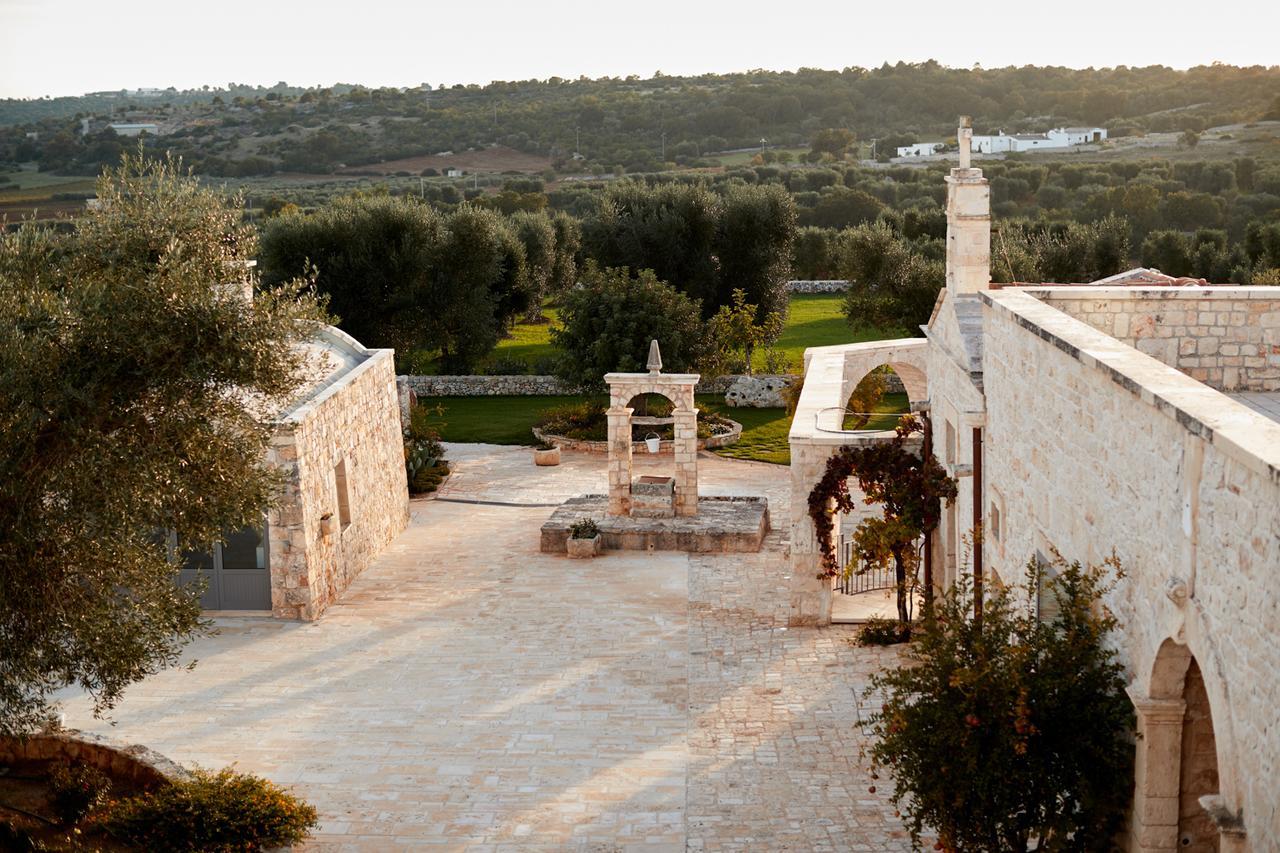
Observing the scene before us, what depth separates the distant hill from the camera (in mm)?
76750

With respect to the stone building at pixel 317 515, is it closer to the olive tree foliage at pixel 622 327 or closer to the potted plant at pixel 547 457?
the potted plant at pixel 547 457

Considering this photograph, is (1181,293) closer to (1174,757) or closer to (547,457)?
(1174,757)

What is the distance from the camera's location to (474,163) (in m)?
79.5

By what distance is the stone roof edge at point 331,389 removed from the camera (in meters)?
17.3

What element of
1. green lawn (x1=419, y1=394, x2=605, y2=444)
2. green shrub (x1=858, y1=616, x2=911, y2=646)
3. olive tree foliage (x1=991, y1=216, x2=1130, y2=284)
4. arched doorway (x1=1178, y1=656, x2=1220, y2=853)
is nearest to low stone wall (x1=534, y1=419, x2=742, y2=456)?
green lawn (x1=419, y1=394, x2=605, y2=444)

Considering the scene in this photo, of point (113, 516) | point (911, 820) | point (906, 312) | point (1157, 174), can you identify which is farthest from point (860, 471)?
point (1157, 174)

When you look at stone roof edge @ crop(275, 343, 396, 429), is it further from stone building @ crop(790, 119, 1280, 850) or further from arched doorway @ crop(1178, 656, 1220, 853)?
arched doorway @ crop(1178, 656, 1220, 853)

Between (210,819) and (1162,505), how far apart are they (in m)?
7.58

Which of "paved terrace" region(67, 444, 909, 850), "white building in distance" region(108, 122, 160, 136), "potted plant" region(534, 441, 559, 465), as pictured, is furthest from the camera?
"white building in distance" region(108, 122, 160, 136)

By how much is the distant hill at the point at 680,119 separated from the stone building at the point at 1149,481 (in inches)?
2423

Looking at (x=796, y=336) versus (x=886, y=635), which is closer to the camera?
(x=886, y=635)

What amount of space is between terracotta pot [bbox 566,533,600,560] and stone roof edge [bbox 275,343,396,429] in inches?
163

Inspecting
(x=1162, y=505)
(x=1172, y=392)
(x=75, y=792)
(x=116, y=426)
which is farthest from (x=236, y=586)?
(x=1172, y=392)

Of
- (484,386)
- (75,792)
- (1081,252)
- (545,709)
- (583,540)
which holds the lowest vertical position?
(545,709)
